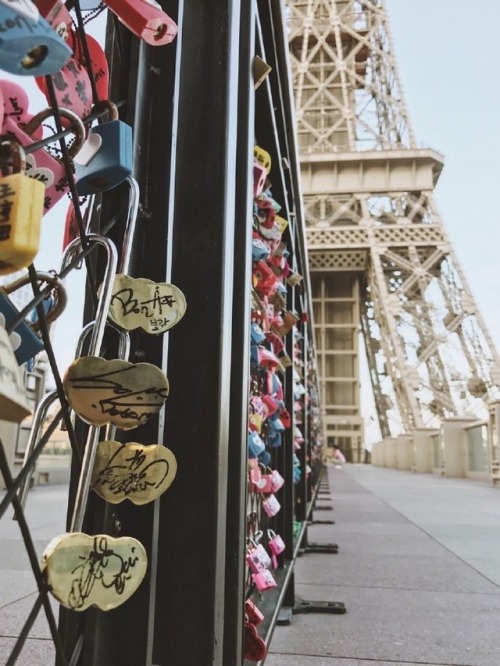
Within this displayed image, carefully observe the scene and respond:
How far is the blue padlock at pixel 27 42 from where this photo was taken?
0.37m

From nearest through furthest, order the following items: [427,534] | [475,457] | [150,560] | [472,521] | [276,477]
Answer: [150,560] → [276,477] → [427,534] → [472,521] → [475,457]

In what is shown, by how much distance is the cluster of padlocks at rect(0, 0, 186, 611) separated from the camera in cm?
41

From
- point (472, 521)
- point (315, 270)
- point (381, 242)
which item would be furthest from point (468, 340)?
point (472, 521)

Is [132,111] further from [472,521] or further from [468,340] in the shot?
[468,340]

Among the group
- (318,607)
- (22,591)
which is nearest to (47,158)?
(318,607)

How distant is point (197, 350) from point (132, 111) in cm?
30

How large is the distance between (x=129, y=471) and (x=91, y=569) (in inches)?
4.3

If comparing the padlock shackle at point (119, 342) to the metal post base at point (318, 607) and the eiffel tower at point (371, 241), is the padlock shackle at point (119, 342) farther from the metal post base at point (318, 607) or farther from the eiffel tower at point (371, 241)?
the eiffel tower at point (371, 241)

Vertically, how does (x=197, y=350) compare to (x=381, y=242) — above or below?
below

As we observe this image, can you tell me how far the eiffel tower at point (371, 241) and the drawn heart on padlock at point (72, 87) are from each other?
29427 millimetres

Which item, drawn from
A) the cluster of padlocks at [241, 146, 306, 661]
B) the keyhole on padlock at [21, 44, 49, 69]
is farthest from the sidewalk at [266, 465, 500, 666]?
the keyhole on padlock at [21, 44, 49, 69]

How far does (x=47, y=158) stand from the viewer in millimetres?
558

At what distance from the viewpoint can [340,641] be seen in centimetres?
204
